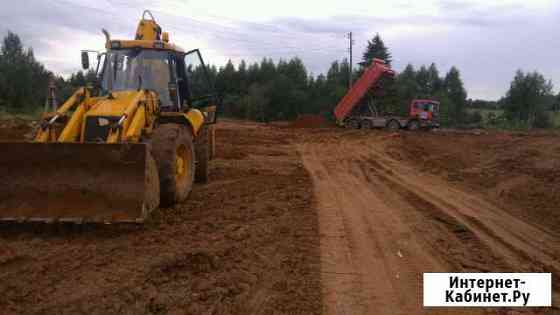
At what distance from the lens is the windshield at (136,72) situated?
24.7 ft

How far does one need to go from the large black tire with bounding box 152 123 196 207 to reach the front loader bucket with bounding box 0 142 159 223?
386 mm

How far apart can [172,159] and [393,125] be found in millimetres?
25091

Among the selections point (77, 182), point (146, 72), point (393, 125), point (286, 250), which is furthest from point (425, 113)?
point (77, 182)

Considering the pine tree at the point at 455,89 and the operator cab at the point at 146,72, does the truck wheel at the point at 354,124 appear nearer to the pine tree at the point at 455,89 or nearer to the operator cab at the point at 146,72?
the operator cab at the point at 146,72

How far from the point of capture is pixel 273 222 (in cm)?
600

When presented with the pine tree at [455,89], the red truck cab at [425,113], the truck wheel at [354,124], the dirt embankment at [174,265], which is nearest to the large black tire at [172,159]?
the dirt embankment at [174,265]

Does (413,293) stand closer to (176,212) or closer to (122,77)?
(176,212)

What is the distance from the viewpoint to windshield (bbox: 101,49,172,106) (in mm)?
7535

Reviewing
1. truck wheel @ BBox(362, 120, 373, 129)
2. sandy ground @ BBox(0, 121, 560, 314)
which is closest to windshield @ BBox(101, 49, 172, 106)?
sandy ground @ BBox(0, 121, 560, 314)

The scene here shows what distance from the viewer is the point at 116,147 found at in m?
5.46

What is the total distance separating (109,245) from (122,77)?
3.55 metres

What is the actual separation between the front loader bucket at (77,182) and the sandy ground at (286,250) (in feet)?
0.71

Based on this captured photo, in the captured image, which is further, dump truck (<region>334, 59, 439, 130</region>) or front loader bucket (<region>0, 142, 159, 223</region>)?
dump truck (<region>334, 59, 439, 130</region>)

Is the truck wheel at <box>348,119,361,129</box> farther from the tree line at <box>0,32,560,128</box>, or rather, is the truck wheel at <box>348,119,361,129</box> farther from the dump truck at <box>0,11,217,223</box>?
the dump truck at <box>0,11,217,223</box>
